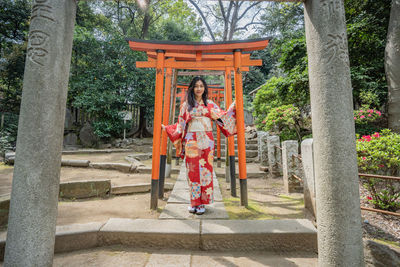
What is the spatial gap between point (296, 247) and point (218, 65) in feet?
9.65

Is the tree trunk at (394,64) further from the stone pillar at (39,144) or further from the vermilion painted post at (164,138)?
the stone pillar at (39,144)

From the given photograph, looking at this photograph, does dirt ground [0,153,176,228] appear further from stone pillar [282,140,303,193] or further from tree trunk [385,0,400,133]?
tree trunk [385,0,400,133]

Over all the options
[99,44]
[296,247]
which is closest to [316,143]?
[296,247]

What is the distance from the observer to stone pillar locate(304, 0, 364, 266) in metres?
1.26

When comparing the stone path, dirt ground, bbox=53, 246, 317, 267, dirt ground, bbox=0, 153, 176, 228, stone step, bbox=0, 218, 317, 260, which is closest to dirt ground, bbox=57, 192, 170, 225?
dirt ground, bbox=0, 153, 176, 228

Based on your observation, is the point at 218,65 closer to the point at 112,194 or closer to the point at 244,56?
the point at 244,56

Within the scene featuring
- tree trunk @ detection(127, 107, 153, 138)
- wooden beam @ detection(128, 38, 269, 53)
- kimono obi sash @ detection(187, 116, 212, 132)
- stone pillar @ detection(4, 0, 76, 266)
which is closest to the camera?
stone pillar @ detection(4, 0, 76, 266)

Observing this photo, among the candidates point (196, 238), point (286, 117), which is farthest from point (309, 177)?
point (286, 117)

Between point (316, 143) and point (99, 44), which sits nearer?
point (316, 143)

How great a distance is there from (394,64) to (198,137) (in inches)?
221

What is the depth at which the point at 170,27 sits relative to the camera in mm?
14711

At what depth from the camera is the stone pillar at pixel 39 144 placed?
4.08 feet

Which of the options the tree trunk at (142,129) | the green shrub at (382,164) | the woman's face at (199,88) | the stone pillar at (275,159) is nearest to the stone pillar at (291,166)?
the green shrub at (382,164)

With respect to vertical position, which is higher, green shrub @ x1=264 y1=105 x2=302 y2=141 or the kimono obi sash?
green shrub @ x1=264 y1=105 x2=302 y2=141
